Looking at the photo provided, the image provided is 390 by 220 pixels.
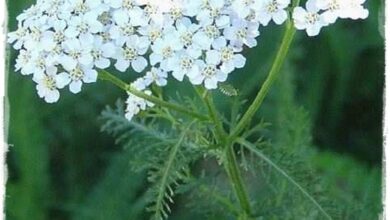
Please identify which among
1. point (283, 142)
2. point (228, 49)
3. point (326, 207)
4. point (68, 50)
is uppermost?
point (68, 50)

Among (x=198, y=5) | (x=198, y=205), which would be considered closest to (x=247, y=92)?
(x=198, y=205)

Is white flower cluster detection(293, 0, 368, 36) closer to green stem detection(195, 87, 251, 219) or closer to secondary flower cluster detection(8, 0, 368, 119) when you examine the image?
secondary flower cluster detection(8, 0, 368, 119)

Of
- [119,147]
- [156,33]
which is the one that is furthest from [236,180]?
[119,147]

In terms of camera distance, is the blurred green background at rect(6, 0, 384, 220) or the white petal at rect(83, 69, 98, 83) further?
the blurred green background at rect(6, 0, 384, 220)

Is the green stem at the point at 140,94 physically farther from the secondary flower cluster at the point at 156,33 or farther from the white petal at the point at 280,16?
the white petal at the point at 280,16

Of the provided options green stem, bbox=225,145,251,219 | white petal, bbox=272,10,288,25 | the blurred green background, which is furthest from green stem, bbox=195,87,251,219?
the blurred green background

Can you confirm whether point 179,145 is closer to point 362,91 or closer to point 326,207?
point 326,207
